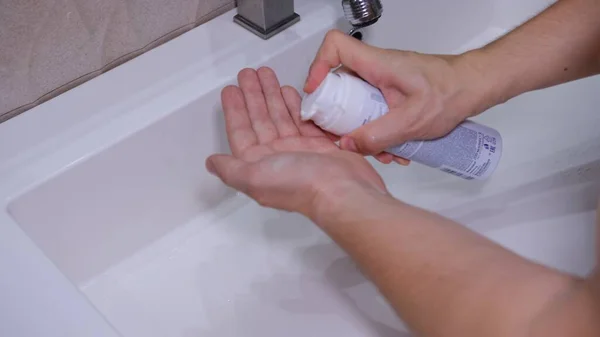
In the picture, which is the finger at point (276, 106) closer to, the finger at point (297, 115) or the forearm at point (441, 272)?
the finger at point (297, 115)

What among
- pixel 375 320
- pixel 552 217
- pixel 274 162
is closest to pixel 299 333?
pixel 375 320

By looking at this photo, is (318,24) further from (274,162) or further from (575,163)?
(575,163)

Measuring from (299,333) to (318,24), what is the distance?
14.8 inches

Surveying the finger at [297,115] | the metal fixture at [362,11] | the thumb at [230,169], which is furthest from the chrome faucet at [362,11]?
the thumb at [230,169]

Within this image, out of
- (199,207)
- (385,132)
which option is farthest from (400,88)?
(199,207)

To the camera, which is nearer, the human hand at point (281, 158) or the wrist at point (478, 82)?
the human hand at point (281, 158)

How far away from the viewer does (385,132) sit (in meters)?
0.57

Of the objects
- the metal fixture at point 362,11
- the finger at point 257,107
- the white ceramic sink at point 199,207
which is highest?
the metal fixture at point 362,11

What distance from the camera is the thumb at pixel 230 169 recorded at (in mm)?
542

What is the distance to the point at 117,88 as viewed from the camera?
69 cm

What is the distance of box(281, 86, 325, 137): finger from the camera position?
0.61m

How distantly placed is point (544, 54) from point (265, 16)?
31 centimetres

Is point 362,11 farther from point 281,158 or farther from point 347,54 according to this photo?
point 281,158

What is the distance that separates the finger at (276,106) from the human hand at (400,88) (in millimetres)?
66
